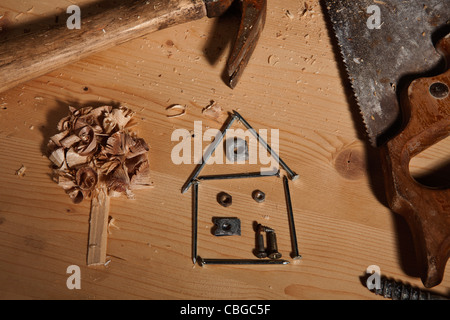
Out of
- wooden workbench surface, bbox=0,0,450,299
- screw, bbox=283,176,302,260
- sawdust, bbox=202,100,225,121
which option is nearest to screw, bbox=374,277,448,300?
wooden workbench surface, bbox=0,0,450,299

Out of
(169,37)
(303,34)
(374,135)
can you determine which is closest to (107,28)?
(169,37)

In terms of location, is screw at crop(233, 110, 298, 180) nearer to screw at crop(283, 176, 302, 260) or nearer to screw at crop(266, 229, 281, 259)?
screw at crop(283, 176, 302, 260)

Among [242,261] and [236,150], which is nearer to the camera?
[242,261]

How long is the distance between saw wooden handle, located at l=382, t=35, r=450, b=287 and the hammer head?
0.52 metres

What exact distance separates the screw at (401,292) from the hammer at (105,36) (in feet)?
2.52

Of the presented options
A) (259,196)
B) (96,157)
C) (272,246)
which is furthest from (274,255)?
(96,157)

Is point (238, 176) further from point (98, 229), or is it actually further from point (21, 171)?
point (21, 171)

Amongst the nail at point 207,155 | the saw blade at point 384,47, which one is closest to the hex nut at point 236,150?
the nail at point 207,155

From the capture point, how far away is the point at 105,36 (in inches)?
43.0

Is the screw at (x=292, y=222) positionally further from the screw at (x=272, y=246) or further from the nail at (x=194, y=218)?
the nail at (x=194, y=218)

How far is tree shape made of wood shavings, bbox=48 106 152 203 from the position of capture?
1.05 meters

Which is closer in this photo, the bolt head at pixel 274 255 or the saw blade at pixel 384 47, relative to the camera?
→ the bolt head at pixel 274 255

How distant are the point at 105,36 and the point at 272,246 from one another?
831 millimetres

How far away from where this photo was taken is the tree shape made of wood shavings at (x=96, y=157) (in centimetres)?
105
